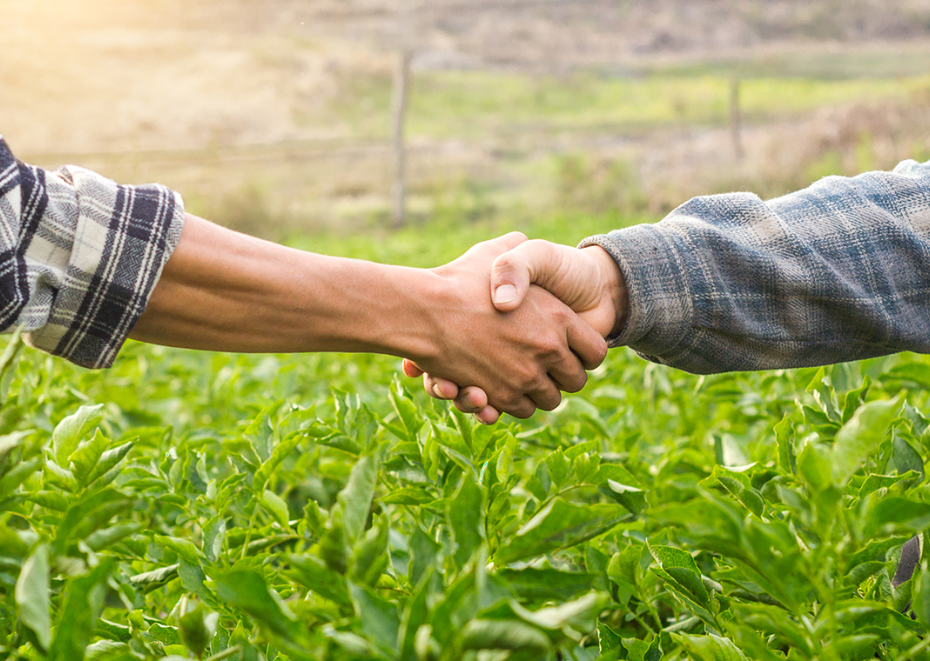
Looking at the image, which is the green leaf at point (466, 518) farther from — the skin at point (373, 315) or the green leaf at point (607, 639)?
the skin at point (373, 315)

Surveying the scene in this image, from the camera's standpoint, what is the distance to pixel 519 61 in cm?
1659

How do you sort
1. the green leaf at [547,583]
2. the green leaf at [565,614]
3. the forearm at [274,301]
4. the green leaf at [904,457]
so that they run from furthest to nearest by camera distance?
the forearm at [274,301], the green leaf at [904,457], the green leaf at [547,583], the green leaf at [565,614]

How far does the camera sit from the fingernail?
→ 1.32 m

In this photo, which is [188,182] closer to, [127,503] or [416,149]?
[416,149]

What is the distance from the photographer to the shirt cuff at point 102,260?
2.96ft

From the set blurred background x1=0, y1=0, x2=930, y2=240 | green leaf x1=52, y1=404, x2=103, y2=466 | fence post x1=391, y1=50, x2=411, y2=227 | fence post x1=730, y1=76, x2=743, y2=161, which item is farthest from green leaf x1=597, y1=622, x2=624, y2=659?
fence post x1=730, y1=76, x2=743, y2=161

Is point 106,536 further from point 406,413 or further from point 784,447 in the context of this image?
point 784,447

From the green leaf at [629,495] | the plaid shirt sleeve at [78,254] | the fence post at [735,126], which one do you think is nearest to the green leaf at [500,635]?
the green leaf at [629,495]

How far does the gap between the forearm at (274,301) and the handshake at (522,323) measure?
0.30ft

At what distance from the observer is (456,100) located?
15.8m

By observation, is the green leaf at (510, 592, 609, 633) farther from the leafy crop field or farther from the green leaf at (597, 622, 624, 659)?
the green leaf at (597, 622, 624, 659)

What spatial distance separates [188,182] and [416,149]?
12.5ft

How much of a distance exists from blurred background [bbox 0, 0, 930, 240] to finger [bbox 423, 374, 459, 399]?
8547 millimetres

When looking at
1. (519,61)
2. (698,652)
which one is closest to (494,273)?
(698,652)
